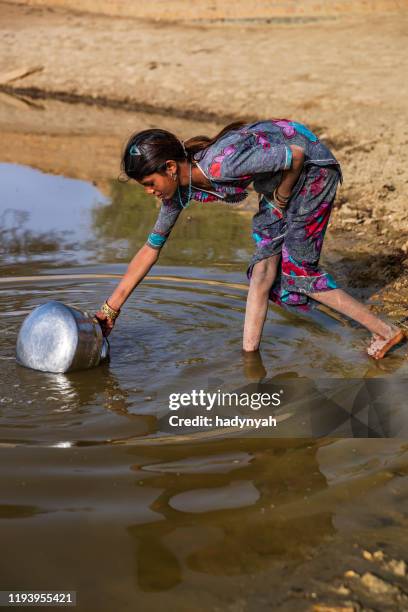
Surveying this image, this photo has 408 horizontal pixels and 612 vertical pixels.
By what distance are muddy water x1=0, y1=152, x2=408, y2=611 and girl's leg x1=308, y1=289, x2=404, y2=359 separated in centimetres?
10

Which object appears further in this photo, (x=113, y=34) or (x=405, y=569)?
(x=113, y=34)

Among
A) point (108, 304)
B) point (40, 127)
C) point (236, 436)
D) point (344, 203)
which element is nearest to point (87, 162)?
point (40, 127)

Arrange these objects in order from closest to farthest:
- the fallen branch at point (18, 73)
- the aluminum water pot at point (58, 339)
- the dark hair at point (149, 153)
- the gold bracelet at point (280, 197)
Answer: the dark hair at point (149, 153), the gold bracelet at point (280, 197), the aluminum water pot at point (58, 339), the fallen branch at point (18, 73)

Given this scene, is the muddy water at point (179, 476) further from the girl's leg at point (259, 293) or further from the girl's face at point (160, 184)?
the girl's face at point (160, 184)

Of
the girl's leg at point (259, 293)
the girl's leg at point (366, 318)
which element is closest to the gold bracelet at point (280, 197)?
the girl's leg at point (259, 293)

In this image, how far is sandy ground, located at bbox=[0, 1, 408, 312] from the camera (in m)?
9.62

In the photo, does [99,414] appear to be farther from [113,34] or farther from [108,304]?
[113,34]

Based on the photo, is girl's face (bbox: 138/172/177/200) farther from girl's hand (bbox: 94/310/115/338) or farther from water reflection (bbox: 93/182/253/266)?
water reflection (bbox: 93/182/253/266)

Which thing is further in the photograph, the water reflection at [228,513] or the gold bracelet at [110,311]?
the gold bracelet at [110,311]

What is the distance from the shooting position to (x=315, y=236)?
4922 mm

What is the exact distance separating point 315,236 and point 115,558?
230 cm

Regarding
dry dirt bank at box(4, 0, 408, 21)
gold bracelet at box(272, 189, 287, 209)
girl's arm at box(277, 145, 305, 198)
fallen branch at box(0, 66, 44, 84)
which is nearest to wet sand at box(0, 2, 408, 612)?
gold bracelet at box(272, 189, 287, 209)

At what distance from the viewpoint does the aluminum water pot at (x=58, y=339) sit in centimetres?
484

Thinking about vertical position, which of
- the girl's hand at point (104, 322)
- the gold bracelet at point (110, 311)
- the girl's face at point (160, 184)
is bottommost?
the girl's hand at point (104, 322)
